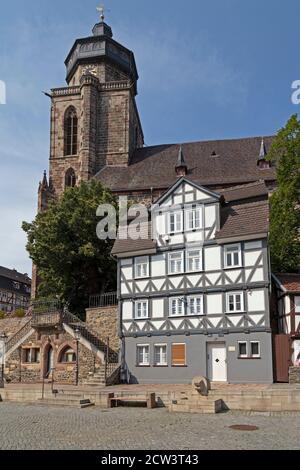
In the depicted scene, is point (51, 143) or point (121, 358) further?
point (51, 143)

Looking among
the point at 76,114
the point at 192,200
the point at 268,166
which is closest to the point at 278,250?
the point at 192,200

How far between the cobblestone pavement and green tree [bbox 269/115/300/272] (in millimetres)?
16186

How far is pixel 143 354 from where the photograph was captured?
27.5 m

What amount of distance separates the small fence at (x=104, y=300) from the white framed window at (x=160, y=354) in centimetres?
452

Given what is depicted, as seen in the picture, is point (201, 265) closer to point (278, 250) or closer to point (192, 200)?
point (192, 200)

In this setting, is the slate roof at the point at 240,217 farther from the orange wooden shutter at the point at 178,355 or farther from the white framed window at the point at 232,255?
the orange wooden shutter at the point at 178,355

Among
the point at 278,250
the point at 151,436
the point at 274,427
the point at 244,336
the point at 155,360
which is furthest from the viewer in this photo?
the point at 278,250

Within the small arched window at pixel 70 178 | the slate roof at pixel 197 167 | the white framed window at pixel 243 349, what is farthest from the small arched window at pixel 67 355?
the small arched window at pixel 70 178

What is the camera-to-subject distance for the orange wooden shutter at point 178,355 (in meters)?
26.3

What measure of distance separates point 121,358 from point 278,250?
11278 mm

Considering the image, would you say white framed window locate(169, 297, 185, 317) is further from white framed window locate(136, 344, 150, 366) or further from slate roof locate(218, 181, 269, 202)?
slate roof locate(218, 181, 269, 202)

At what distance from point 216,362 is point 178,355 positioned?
76.9 inches

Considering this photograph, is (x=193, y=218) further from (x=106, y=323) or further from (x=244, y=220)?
(x=106, y=323)

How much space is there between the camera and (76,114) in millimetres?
56438
